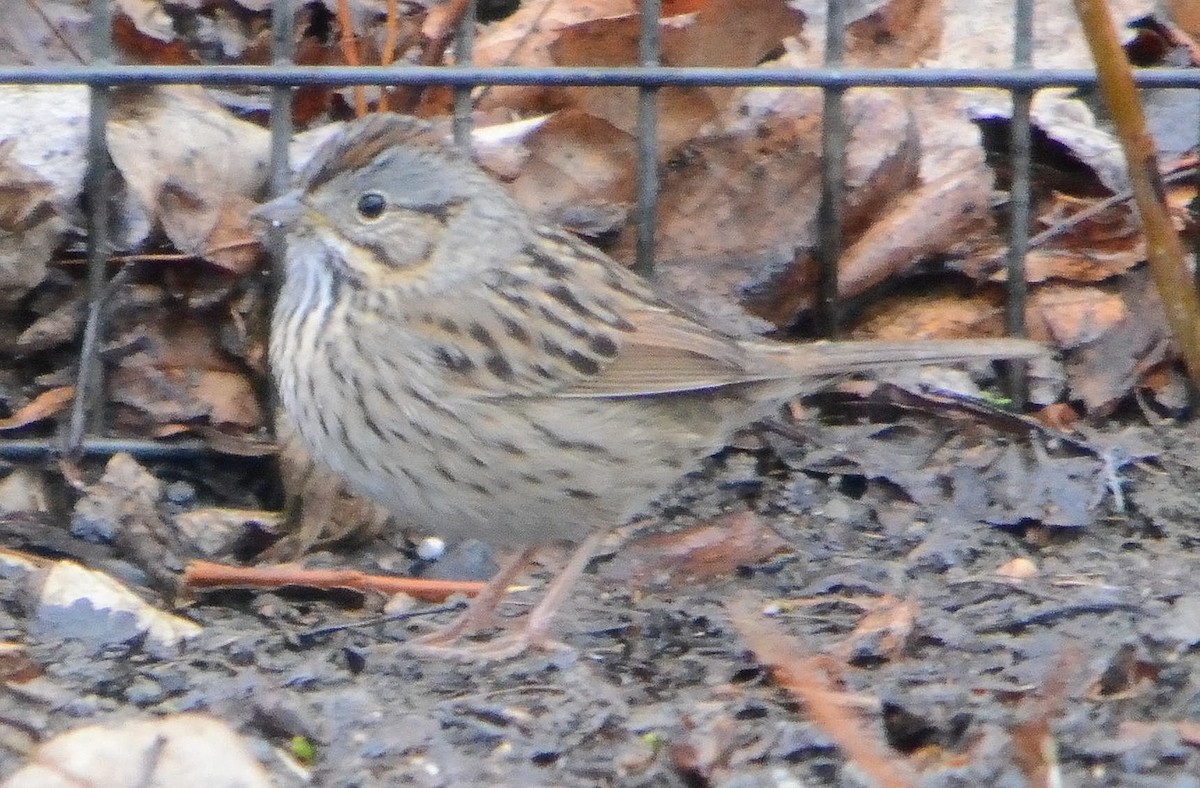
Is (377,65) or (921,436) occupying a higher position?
(377,65)

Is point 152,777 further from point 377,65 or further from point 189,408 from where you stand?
point 377,65

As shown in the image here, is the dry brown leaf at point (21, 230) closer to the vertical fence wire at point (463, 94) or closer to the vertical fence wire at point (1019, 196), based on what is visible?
the vertical fence wire at point (463, 94)

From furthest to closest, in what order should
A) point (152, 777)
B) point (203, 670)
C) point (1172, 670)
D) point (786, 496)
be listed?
point (786, 496) < point (203, 670) < point (1172, 670) < point (152, 777)

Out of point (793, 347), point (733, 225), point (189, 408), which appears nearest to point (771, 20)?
point (733, 225)

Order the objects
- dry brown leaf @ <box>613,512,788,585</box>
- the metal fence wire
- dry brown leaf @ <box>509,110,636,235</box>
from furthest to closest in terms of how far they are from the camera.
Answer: dry brown leaf @ <box>509,110,636,235</box>
the metal fence wire
dry brown leaf @ <box>613,512,788,585</box>

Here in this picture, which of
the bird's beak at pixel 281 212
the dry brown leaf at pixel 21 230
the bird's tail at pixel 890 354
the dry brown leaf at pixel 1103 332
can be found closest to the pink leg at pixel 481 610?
the bird's tail at pixel 890 354

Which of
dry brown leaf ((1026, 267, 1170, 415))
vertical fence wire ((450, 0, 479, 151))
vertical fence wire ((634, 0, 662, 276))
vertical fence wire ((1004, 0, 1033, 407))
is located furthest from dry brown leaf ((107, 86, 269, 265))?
dry brown leaf ((1026, 267, 1170, 415))

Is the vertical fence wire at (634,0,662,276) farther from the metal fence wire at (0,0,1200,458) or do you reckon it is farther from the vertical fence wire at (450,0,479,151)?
the vertical fence wire at (450,0,479,151)

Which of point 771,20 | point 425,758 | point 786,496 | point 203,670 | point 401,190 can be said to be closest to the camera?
point 425,758

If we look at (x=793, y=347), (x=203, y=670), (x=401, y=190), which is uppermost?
(x=401, y=190)
